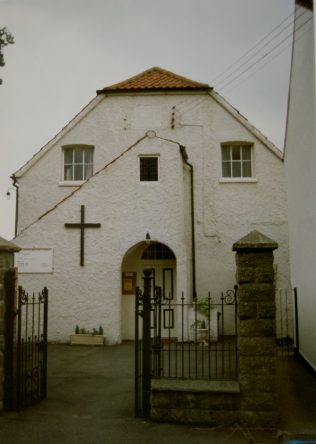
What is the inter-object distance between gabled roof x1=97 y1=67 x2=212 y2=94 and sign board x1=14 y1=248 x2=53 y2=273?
612cm

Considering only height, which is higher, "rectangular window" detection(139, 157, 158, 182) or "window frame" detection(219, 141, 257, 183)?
"window frame" detection(219, 141, 257, 183)

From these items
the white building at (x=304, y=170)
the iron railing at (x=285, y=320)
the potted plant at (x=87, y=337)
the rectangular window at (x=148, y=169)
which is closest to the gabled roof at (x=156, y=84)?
the rectangular window at (x=148, y=169)

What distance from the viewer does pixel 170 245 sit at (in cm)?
1361

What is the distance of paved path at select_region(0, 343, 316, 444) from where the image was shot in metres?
5.64

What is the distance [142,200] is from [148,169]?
0.99 meters

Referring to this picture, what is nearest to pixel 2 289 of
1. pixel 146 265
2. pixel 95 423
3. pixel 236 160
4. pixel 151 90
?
pixel 95 423

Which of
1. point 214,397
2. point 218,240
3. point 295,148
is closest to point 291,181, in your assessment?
point 295,148

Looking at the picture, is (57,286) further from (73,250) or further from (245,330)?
(245,330)

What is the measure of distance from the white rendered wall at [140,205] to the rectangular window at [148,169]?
10.4 inches

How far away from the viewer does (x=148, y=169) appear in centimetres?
1407

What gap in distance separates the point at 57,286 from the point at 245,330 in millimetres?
8432

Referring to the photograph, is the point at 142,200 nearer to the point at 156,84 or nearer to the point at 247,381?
the point at 156,84

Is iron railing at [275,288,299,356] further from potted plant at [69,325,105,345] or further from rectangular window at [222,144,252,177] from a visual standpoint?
potted plant at [69,325,105,345]

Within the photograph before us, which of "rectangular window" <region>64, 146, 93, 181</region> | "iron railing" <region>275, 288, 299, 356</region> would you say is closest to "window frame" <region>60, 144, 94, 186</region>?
"rectangular window" <region>64, 146, 93, 181</region>
